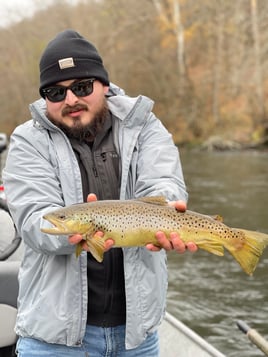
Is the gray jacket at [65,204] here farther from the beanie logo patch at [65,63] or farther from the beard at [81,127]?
the beanie logo patch at [65,63]

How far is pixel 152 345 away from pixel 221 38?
36.0 meters

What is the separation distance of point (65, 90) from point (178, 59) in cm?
3520

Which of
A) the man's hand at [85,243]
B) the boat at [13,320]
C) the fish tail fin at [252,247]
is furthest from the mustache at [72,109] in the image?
the boat at [13,320]

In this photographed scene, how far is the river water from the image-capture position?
698 centimetres

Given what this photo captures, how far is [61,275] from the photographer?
221cm

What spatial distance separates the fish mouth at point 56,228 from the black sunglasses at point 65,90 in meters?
0.52

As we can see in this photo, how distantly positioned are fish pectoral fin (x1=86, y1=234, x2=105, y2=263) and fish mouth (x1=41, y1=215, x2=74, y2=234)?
78 millimetres

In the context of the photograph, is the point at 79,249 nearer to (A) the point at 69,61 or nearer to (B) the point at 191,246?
(B) the point at 191,246

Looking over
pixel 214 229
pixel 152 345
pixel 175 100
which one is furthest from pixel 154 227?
pixel 175 100

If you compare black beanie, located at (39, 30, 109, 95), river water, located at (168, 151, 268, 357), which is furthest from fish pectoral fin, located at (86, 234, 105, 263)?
river water, located at (168, 151, 268, 357)

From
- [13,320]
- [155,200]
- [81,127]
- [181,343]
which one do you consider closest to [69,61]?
[81,127]

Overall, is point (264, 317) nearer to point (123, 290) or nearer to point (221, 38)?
point (123, 290)

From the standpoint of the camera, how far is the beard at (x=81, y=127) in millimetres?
2326

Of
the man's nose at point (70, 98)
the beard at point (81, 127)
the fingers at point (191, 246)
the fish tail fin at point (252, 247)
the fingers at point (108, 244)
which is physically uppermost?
the man's nose at point (70, 98)
